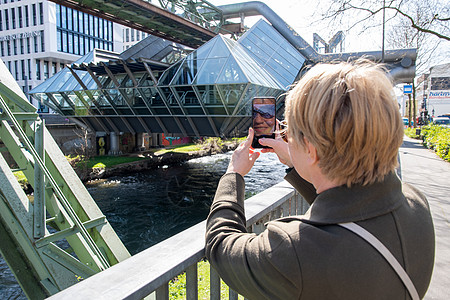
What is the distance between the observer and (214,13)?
43250mm

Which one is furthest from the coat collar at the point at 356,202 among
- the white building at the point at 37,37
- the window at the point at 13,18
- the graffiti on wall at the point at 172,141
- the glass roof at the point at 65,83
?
the window at the point at 13,18

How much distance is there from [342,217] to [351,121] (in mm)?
286

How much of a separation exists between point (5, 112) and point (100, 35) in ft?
235

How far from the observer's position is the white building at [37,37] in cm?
5703

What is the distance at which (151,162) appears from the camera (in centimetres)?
3106

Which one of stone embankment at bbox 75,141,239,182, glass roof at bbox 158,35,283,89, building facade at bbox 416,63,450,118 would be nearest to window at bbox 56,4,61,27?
stone embankment at bbox 75,141,239,182

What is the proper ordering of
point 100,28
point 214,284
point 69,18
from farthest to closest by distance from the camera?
point 100,28
point 69,18
point 214,284

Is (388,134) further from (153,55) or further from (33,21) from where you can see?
(33,21)

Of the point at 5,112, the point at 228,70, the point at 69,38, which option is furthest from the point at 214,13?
the point at 5,112

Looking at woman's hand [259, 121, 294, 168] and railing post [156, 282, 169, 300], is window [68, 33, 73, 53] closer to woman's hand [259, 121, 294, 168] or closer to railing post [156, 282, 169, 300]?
woman's hand [259, 121, 294, 168]

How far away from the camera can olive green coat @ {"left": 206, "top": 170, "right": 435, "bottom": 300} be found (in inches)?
36.5

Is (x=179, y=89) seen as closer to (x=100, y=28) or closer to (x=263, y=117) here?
(x=263, y=117)

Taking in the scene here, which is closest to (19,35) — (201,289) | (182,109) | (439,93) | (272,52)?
(272,52)

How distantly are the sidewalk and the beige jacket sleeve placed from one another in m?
2.87
